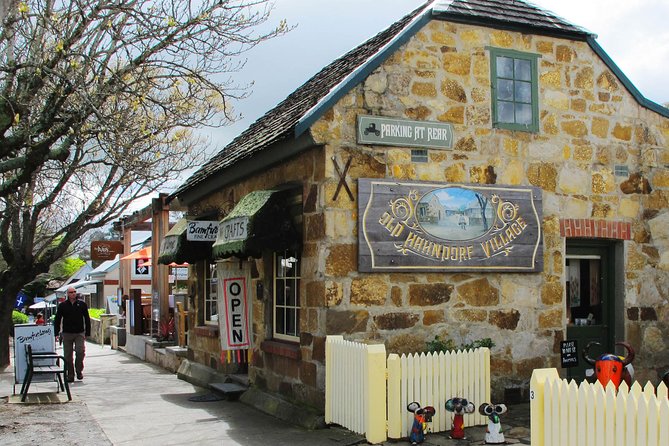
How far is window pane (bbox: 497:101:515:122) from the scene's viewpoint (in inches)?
406

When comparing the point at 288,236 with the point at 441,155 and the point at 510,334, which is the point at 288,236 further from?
the point at 510,334

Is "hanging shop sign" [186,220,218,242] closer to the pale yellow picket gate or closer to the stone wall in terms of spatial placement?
the stone wall

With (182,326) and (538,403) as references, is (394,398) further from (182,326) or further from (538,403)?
(182,326)

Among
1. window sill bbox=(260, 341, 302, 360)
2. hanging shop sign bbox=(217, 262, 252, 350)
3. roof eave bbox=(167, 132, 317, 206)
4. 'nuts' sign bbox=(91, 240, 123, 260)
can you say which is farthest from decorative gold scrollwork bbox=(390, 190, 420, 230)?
'nuts' sign bbox=(91, 240, 123, 260)

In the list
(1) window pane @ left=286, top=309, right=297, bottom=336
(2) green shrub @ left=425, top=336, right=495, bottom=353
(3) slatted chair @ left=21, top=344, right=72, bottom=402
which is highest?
(1) window pane @ left=286, top=309, right=297, bottom=336

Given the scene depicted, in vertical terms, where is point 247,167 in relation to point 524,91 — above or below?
below

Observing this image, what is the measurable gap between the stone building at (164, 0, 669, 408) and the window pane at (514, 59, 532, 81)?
19mm

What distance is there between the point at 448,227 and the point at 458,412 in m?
2.44

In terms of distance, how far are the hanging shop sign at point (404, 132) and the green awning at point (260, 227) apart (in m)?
1.42

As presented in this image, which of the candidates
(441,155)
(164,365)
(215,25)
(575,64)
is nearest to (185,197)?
(164,365)

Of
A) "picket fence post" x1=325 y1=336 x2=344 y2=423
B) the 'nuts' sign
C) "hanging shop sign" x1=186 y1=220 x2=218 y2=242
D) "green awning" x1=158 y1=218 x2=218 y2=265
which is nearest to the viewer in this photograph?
"picket fence post" x1=325 y1=336 x2=344 y2=423

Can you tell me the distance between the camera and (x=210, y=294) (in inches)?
577

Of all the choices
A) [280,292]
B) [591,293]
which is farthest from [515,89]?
[280,292]

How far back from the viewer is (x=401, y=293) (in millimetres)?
9508
